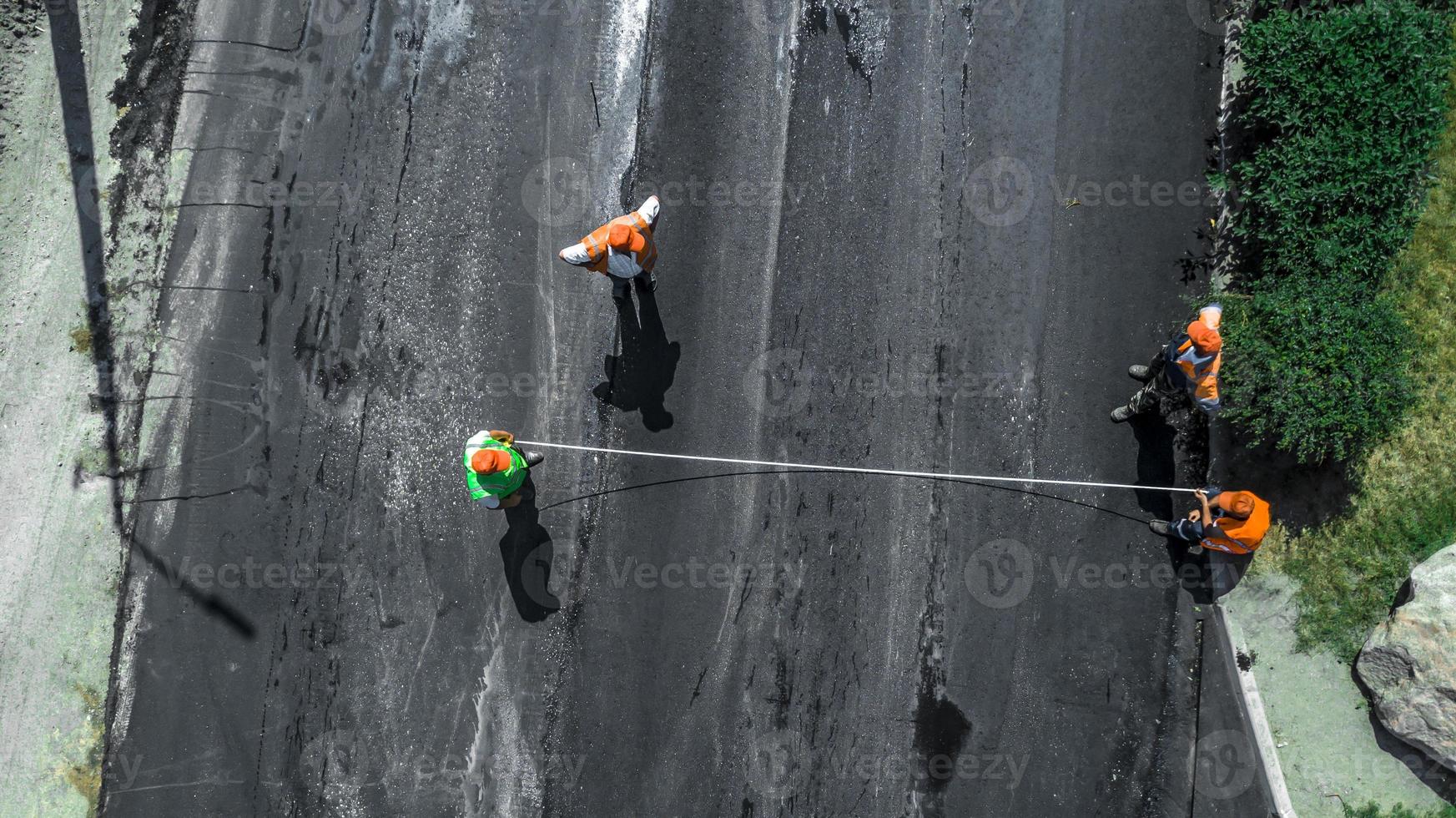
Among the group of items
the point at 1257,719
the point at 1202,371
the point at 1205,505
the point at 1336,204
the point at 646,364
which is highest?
the point at 1336,204

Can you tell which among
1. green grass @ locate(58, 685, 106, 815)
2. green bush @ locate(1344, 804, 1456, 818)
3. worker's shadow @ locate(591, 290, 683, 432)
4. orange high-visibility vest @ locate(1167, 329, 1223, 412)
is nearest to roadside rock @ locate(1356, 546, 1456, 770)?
green bush @ locate(1344, 804, 1456, 818)

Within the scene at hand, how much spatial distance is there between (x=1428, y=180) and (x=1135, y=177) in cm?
230

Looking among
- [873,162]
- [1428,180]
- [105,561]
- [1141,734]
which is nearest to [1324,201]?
[1428,180]

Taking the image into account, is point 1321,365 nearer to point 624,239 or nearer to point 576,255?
point 624,239

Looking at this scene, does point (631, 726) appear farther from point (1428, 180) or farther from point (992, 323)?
point (1428, 180)

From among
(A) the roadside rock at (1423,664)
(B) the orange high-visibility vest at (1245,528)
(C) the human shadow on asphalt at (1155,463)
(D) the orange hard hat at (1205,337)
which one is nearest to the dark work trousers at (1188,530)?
(B) the orange high-visibility vest at (1245,528)

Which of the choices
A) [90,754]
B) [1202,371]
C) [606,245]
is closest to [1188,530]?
[1202,371]

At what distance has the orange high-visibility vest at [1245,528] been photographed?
6773 mm

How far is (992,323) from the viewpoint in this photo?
774 cm

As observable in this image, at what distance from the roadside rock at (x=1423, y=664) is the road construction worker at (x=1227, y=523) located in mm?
1317

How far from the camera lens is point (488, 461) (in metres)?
6.71

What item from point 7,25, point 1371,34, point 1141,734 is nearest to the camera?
point 1371,34

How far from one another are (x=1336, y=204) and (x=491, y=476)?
7479 millimetres

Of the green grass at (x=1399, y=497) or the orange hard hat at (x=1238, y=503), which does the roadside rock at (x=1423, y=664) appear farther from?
the orange hard hat at (x=1238, y=503)
